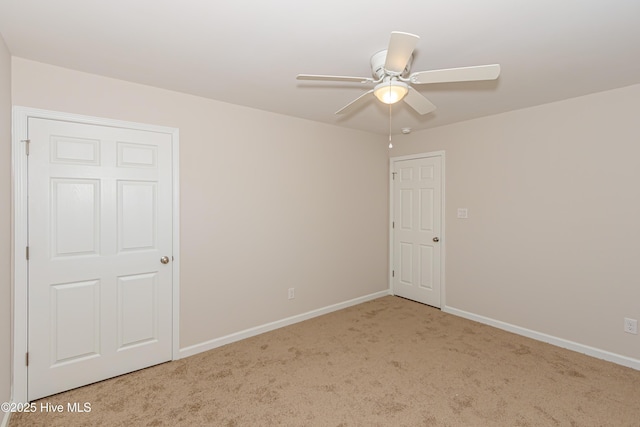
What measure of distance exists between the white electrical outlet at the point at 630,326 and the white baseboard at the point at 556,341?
23 centimetres

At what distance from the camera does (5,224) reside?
1979mm

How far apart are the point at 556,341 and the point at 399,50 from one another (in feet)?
10.6

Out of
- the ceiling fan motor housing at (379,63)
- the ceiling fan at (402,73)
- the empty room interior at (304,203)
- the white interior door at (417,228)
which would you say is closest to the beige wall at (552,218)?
the empty room interior at (304,203)

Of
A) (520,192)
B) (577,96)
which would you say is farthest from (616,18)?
(520,192)

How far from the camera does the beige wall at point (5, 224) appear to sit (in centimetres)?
190

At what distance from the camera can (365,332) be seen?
338 centimetres

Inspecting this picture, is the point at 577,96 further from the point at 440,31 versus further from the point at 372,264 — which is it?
the point at 372,264

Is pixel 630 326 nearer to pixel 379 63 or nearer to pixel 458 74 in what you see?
pixel 458 74

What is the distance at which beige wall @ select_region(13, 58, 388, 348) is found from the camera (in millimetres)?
2570

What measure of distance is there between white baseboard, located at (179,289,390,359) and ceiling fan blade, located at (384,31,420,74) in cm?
278

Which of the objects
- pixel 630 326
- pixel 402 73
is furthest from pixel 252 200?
pixel 630 326

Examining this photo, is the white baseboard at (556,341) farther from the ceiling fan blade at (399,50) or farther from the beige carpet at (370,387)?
the ceiling fan blade at (399,50)

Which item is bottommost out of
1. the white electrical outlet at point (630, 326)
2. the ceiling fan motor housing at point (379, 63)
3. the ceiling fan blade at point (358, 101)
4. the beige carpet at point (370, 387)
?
the beige carpet at point (370, 387)

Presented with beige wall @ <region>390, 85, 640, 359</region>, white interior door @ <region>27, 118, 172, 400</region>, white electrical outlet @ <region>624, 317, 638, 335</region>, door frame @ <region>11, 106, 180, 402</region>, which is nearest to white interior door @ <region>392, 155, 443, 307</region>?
beige wall @ <region>390, 85, 640, 359</region>
